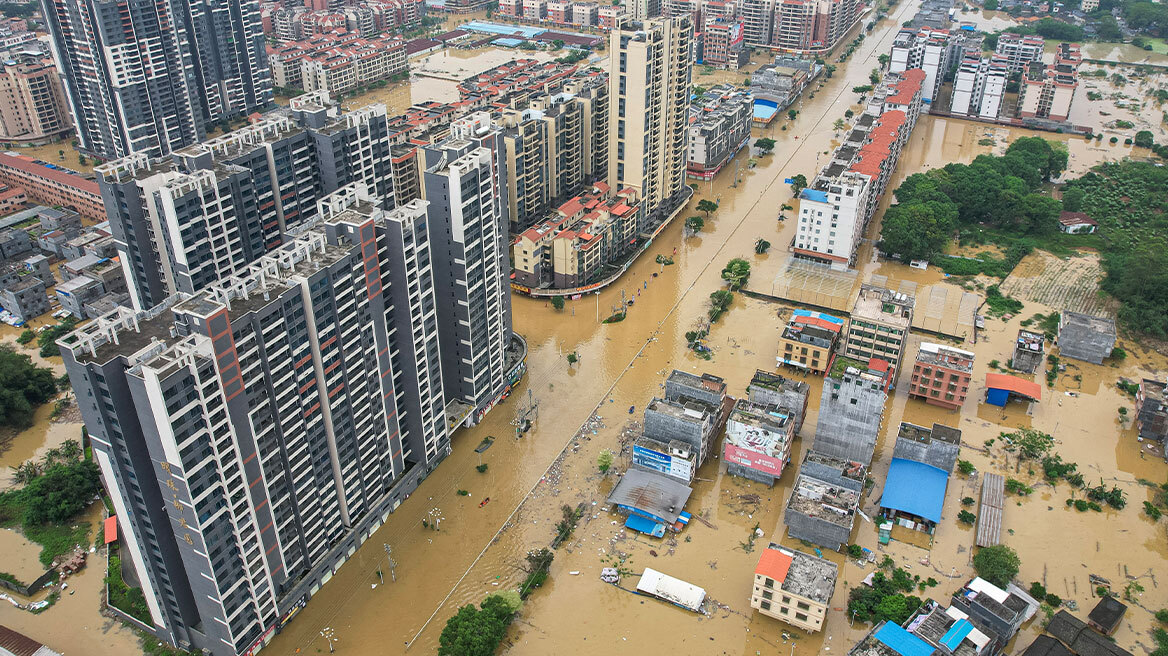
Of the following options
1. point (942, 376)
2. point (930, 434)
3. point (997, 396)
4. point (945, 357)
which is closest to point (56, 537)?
point (930, 434)

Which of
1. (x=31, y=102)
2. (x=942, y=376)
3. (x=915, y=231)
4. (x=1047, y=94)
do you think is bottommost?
(x=942, y=376)

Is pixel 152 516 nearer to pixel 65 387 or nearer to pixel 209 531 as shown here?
pixel 209 531

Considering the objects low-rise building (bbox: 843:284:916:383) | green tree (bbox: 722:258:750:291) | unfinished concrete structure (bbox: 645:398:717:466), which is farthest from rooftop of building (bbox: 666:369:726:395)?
green tree (bbox: 722:258:750:291)

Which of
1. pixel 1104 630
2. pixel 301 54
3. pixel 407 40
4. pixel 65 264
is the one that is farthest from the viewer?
pixel 407 40

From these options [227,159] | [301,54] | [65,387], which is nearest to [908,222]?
[227,159]

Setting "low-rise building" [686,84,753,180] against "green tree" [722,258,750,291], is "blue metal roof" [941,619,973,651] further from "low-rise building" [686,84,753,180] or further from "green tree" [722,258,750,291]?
"low-rise building" [686,84,753,180]

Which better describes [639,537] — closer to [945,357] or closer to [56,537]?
[945,357]

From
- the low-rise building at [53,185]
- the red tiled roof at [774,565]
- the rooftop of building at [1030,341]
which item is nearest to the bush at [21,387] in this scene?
the low-rise building at [53,185]
